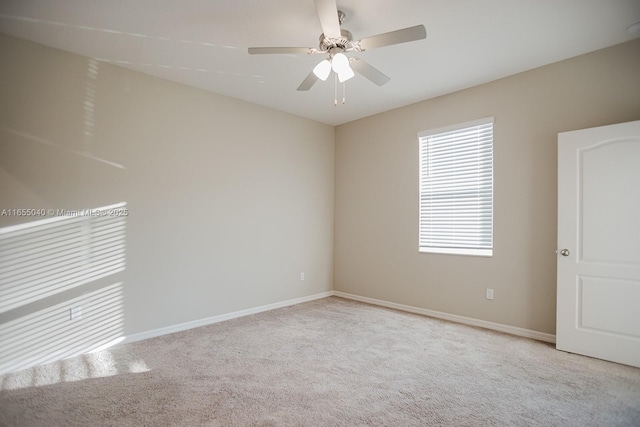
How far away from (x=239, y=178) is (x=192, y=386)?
2484 mm

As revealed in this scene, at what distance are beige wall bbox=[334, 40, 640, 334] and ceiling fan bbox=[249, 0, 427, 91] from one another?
1.76 meters

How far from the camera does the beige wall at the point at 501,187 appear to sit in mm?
3203

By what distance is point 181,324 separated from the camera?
378 centimetres

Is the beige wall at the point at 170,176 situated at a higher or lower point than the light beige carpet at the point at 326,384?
higher

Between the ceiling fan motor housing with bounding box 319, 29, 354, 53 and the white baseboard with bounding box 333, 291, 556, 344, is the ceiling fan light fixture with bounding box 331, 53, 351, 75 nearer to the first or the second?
the ceiling fan motor housing with bounding box 319, 29, 354, 53

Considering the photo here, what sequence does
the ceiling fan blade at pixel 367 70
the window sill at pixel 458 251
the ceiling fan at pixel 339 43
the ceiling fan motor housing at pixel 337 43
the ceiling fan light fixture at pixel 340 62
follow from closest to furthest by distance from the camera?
1. the ceiling fan at pixel 339 43
2. the ceiling fan light fixture at pixel 340 62
3. the ceiling fan motor housing at pixel 337 43
4. the ceiling fan blade at pixel 367 70
5. the window sill at pixel 458 251

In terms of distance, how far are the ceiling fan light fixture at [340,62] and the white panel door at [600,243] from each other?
87.0 inches

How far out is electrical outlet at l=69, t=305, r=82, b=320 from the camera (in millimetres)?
3084

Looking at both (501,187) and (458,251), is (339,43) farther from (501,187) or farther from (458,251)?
(458,251)

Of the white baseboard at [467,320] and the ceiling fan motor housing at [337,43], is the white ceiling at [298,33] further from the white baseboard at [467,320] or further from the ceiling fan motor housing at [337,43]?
the white baseboard at [467,320]

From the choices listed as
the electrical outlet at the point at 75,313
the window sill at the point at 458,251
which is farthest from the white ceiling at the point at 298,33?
the electrical outlet at the point at 75,313

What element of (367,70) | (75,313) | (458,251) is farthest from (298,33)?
(75,313)

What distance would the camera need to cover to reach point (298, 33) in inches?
112

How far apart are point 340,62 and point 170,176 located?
2321mm
